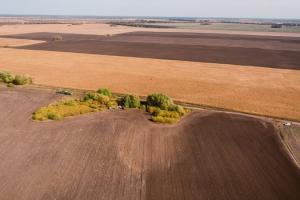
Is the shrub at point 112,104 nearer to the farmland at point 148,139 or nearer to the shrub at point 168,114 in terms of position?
the farmland at point 148,139

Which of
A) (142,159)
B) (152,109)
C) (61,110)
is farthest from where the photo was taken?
(152,109)

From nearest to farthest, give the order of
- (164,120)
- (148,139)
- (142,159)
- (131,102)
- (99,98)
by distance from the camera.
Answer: (142,159), (148,139), (164,120), (131,102), (99,98)

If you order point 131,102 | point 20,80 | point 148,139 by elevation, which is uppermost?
point 20,80

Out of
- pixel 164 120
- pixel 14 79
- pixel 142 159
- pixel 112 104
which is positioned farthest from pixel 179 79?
pixel 142 159

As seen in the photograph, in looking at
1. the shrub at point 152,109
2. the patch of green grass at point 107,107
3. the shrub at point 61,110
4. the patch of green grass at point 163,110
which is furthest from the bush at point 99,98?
the shrub at point 152,109

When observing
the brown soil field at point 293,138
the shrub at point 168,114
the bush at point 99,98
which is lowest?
the brown soil field at point 293,138

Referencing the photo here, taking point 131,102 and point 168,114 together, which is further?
point 131,102

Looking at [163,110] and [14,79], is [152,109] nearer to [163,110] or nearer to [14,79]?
[163,110]
